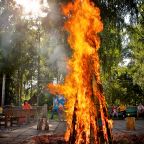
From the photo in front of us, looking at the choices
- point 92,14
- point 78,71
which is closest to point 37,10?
point 92,14

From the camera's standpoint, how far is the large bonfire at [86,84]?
8.54 meters

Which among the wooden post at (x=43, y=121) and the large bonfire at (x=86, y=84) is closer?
the large bonfire at (x=86, y=84)

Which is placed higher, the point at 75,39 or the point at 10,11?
the point at 10,11

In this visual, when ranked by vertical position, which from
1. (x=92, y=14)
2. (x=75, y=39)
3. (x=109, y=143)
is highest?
(x=92, y=14)

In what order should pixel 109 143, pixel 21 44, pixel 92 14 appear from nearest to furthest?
pixel 109 143 → pixel 92 14 → pixel 21 44

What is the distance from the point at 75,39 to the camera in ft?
30.7

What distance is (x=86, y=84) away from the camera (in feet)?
28.5

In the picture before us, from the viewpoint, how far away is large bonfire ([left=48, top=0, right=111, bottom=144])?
854 cm

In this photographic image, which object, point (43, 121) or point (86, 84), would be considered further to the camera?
point (43, 121)

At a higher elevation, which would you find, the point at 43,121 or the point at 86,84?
the point at 86,84

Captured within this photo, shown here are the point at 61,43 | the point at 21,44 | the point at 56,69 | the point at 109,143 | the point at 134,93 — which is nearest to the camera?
the point at 109,143

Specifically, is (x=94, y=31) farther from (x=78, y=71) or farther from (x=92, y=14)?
(x=78, y=71)

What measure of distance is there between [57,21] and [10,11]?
168 cm

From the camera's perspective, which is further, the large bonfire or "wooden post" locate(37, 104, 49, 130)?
"wooden post" locate(37, 104, 49, 130)
